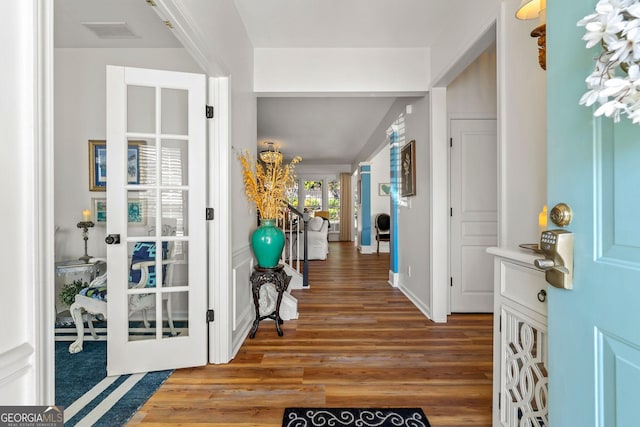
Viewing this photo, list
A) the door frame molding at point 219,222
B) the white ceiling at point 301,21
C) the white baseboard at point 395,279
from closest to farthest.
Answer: the door frame molding at point 219,222, the white ceiling at point 301,21, the white baseboard at point 395,279

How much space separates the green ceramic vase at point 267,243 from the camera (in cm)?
286

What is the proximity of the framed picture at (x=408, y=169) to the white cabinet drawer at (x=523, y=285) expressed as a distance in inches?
97.3

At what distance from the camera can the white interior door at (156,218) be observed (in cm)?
212

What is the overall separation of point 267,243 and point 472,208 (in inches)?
85.5

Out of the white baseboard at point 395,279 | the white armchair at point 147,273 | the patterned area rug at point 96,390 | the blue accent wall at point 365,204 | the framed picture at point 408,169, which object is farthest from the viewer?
the blue accent wall at point 365,204

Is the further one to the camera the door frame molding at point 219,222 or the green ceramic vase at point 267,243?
the green ceramic vase at point 267,243

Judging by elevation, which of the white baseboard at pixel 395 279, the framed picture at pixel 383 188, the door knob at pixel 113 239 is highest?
the framed picture at pixel 383 188

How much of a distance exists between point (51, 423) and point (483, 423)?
6.00 feet

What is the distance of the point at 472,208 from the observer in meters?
3.42

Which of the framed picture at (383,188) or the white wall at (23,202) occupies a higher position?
the framed picture at (383,188)

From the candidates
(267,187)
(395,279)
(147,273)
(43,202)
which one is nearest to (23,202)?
(43,202)

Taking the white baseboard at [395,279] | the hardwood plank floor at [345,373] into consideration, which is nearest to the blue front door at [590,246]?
the hardwood plank floor at [345,373]

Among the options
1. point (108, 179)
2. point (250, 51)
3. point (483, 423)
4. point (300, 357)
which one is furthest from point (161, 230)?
point (483, 423)

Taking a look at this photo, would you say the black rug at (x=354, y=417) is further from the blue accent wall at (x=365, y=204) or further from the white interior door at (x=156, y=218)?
the blue accent wall at (x=365, y=204)
